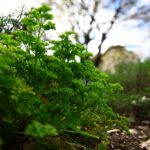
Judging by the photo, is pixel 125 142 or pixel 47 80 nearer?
pixel 47 80

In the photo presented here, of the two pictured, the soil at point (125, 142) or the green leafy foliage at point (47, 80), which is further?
the soil at point (125, 142)

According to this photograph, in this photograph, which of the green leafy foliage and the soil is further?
the soil

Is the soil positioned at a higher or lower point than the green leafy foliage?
lower

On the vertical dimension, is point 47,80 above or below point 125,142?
above

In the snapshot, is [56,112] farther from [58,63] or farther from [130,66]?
[130,66]

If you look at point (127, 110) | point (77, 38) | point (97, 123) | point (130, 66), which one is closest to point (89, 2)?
point (77, 38)

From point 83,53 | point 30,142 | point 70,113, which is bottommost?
point 30,142

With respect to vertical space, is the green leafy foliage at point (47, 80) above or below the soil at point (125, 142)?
above

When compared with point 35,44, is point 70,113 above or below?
below
